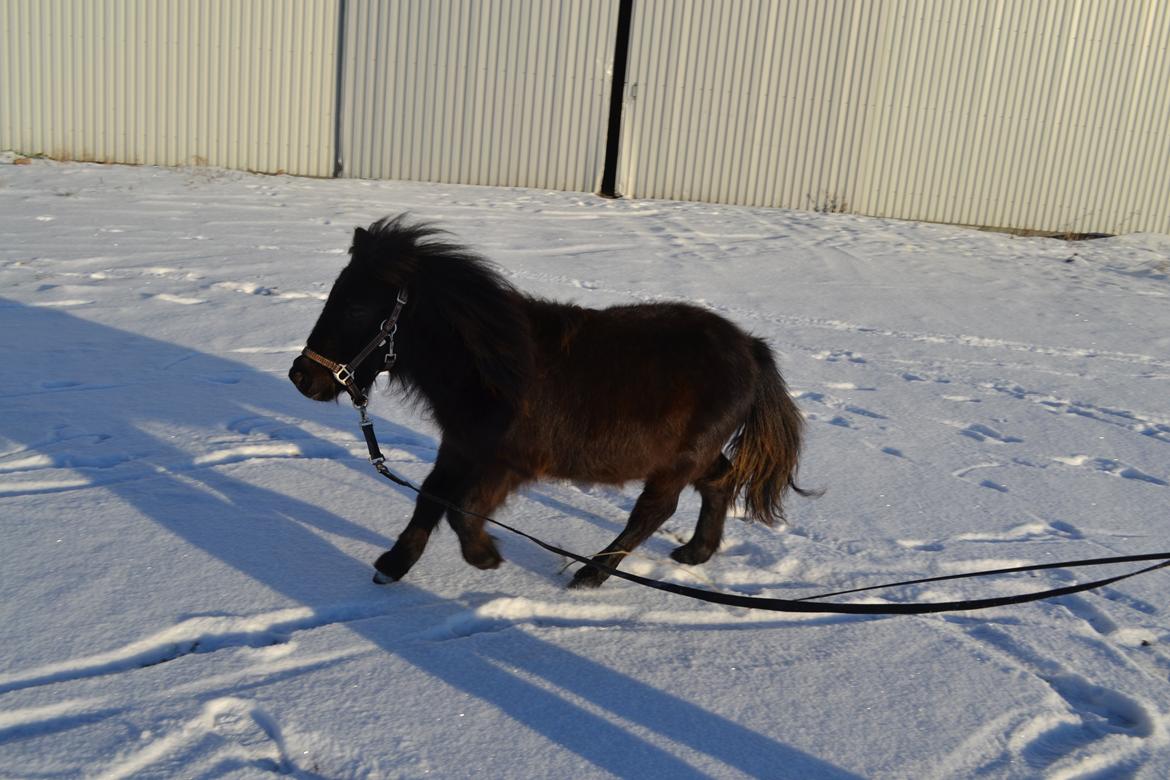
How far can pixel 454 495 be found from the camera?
3600 mm

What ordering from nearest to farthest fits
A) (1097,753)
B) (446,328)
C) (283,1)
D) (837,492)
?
(1097,753), (446,328), (837,492), (283,1)

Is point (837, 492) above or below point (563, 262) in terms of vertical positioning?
below

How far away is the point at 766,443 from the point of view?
12.8ft

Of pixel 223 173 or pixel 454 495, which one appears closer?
pixel 454 495

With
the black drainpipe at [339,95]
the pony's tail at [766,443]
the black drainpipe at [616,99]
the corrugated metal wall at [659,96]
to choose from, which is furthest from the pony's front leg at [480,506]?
the black drainpipe at [616,99]

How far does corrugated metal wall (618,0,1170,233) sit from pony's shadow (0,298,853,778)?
9225mm

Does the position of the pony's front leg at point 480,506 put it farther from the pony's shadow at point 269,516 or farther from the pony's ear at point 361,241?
the pony's ear at point 361,241

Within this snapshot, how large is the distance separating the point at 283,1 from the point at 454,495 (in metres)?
11.3

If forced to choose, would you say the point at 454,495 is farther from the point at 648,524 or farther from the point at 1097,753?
the point at 1097,753

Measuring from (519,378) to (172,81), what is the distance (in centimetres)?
1148

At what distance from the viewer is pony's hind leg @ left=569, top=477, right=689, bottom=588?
3.72 meters

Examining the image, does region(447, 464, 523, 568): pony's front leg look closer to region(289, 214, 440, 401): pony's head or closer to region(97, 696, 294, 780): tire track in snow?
region(289, 214, 440, 401): pony's head

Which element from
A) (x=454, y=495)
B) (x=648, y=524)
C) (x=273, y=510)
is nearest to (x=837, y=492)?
(x=648, y=524)

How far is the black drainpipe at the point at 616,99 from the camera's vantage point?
13.7m
